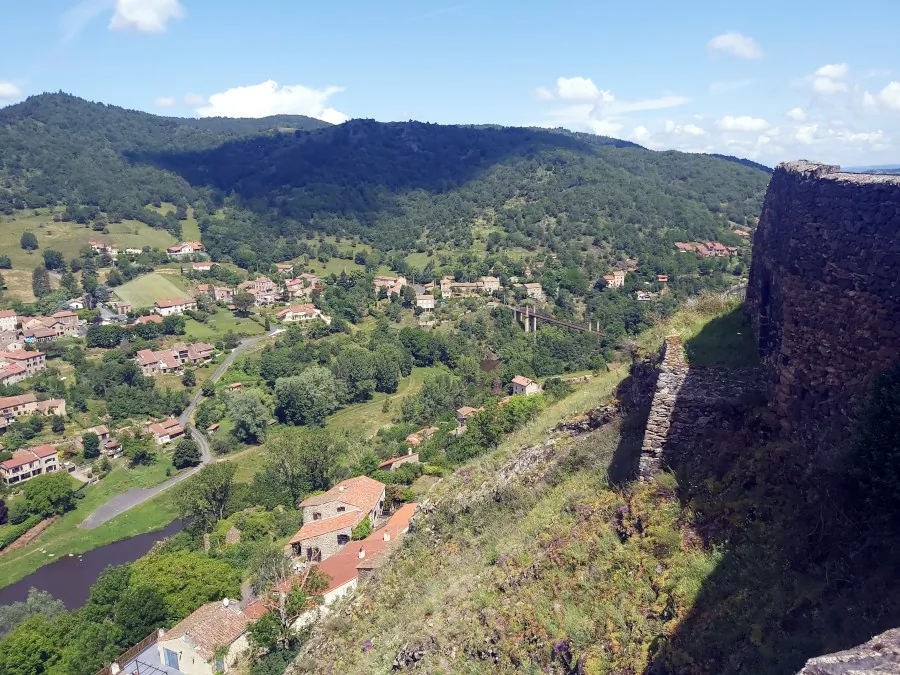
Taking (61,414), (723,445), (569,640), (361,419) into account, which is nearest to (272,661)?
(569,640)

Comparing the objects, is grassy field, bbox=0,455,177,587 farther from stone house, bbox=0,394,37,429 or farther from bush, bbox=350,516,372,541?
bush, bbox=350,516,372,541

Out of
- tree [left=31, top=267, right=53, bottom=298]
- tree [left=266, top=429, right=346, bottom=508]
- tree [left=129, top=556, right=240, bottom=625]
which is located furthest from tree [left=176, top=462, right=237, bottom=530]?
tree [left=31, top=267, right=53, bottom=298]

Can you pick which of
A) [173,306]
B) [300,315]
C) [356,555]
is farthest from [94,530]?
[173,306]

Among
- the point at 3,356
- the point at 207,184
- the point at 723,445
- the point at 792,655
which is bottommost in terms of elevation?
the point at 3,356

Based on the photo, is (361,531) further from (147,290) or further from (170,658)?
(147,290)

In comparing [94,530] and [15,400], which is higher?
[15,400]

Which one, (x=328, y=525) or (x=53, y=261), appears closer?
(x=328, y=525)

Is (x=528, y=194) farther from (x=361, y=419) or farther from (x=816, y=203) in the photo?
(x=816, y=203)
